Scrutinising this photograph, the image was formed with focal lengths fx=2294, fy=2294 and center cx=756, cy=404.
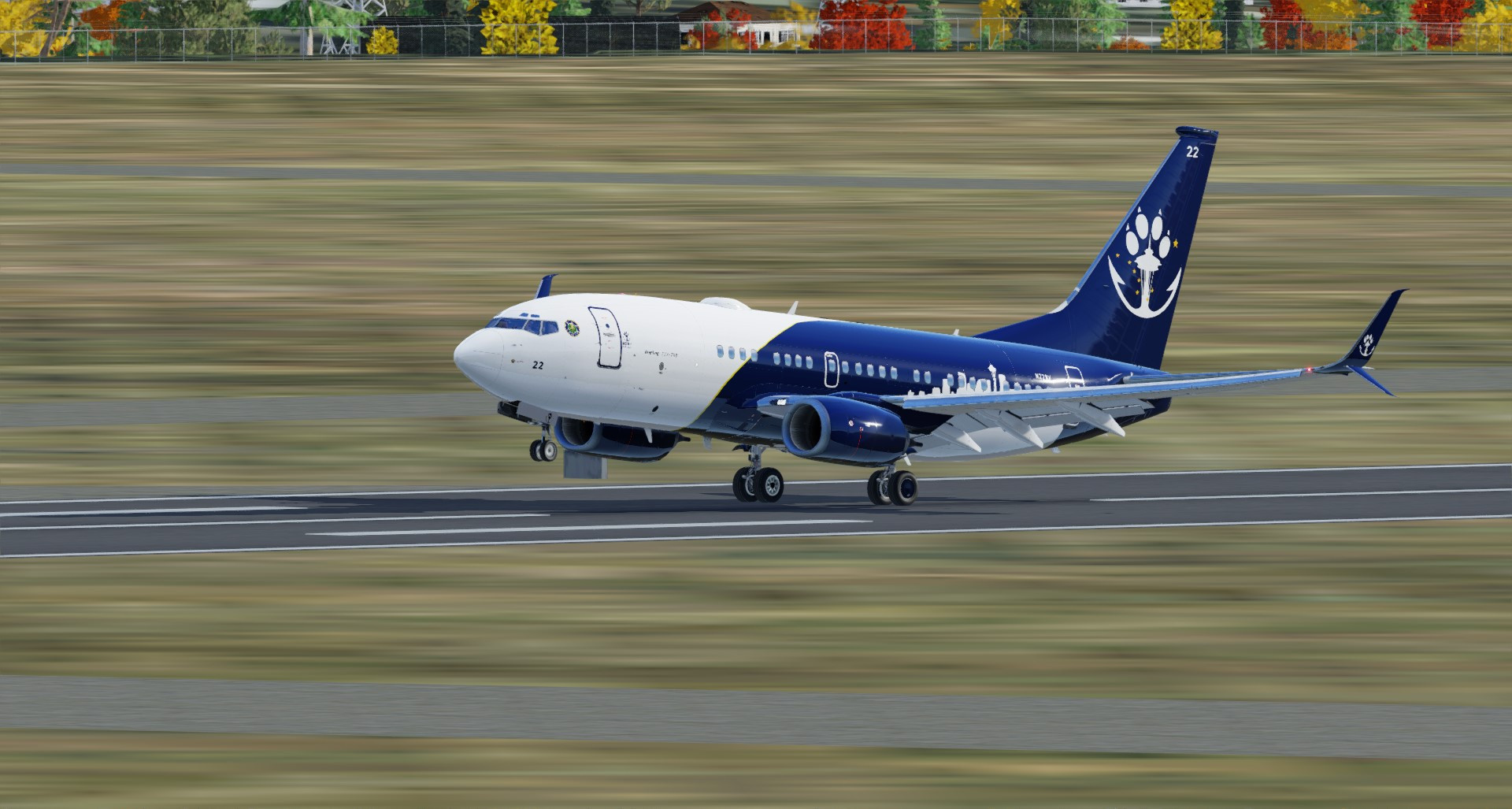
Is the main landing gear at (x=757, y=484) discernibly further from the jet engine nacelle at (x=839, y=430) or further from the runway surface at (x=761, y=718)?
the runway surface at (x=761, y=718)

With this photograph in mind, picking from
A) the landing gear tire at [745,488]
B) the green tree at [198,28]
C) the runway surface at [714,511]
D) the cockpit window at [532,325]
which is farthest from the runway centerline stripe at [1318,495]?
the green tree at [198,28]

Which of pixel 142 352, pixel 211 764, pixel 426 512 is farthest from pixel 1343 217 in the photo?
pixel 211 764

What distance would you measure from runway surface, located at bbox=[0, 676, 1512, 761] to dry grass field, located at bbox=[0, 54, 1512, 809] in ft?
1.98

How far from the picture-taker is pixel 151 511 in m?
43.1

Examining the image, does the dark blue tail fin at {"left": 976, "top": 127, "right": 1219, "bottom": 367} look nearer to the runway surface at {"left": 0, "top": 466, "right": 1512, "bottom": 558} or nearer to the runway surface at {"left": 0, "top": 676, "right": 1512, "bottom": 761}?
the runway surface at {"left": 0, "top": 466, "right": 1512, "bottom": 558}

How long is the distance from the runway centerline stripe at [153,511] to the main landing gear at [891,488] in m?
11.0

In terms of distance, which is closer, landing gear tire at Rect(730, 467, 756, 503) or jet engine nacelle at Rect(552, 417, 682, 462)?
jet engine nacelle at Rect(552, 417, 682, 462)

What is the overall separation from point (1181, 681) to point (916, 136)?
275 feet

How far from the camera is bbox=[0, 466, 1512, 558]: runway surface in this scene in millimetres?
40000

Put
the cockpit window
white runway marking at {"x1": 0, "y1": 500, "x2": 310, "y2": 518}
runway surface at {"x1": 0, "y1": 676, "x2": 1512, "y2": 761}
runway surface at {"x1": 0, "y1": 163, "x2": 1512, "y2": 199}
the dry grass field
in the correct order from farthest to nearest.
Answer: runway surface at {"x1": 0, "y1": 163, "x2": 1512, "y2": 199} < white runway marking at {"x1": 0, "y1": 500, "x2": 310, "y2": 518} < the cockpit window < runway surface at {"x1": 0, "y1": 676, "x2": 1512, "y2": 761} < the dry grass field

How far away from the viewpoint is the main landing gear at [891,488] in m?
44.9

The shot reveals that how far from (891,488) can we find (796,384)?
333 cm

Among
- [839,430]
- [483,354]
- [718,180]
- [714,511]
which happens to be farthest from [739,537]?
[718,180]

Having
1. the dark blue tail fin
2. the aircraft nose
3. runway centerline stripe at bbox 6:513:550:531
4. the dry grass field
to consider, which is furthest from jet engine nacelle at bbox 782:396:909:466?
the dark blue tail fin
